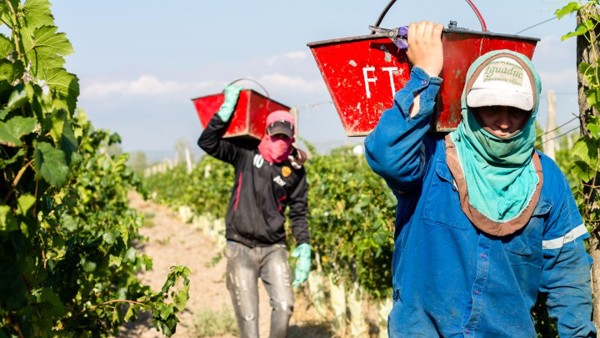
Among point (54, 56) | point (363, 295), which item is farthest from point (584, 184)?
point (363, 295)

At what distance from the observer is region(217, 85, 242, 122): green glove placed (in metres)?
5.04

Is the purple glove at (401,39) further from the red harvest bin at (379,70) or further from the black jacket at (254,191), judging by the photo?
the black jacket at (254,191)

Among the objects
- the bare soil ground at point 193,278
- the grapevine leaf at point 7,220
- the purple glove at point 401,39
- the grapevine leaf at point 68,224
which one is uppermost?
the purple glove at point 401,39

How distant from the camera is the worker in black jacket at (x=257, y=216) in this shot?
4902 millimetres

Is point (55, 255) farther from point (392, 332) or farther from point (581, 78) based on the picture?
point (581, 78)

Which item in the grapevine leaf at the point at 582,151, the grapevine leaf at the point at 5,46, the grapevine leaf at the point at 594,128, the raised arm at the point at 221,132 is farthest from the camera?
the raised arm at the point at 221,132

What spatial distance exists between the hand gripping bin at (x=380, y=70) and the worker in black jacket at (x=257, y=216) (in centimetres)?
231

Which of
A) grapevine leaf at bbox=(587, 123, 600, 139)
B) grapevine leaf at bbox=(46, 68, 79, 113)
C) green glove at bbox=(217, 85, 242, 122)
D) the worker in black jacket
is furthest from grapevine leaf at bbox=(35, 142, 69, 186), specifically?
green glove at bbox=(217, 85, 242, 122)

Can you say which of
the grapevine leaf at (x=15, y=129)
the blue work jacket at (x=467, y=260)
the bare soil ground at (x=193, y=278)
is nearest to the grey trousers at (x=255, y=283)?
the bare soil ground at (x=193, y=278)

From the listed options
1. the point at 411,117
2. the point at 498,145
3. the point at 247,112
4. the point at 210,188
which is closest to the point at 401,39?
the point at 411,117

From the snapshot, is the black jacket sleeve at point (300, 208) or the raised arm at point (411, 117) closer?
the raised arm at point (411, 117)

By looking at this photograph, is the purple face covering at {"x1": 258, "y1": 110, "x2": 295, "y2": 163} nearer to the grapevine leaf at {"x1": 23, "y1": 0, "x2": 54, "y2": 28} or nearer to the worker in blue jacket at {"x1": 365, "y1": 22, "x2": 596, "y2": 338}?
the worker in blue jacket at {"x1": 365, "y1": 22, "x2": 596, "y2": 338}

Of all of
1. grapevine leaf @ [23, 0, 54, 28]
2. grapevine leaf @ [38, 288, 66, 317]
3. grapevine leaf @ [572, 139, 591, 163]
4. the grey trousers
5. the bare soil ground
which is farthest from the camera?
the bare soil ground

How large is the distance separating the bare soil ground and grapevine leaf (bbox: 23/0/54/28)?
5.01 meters
